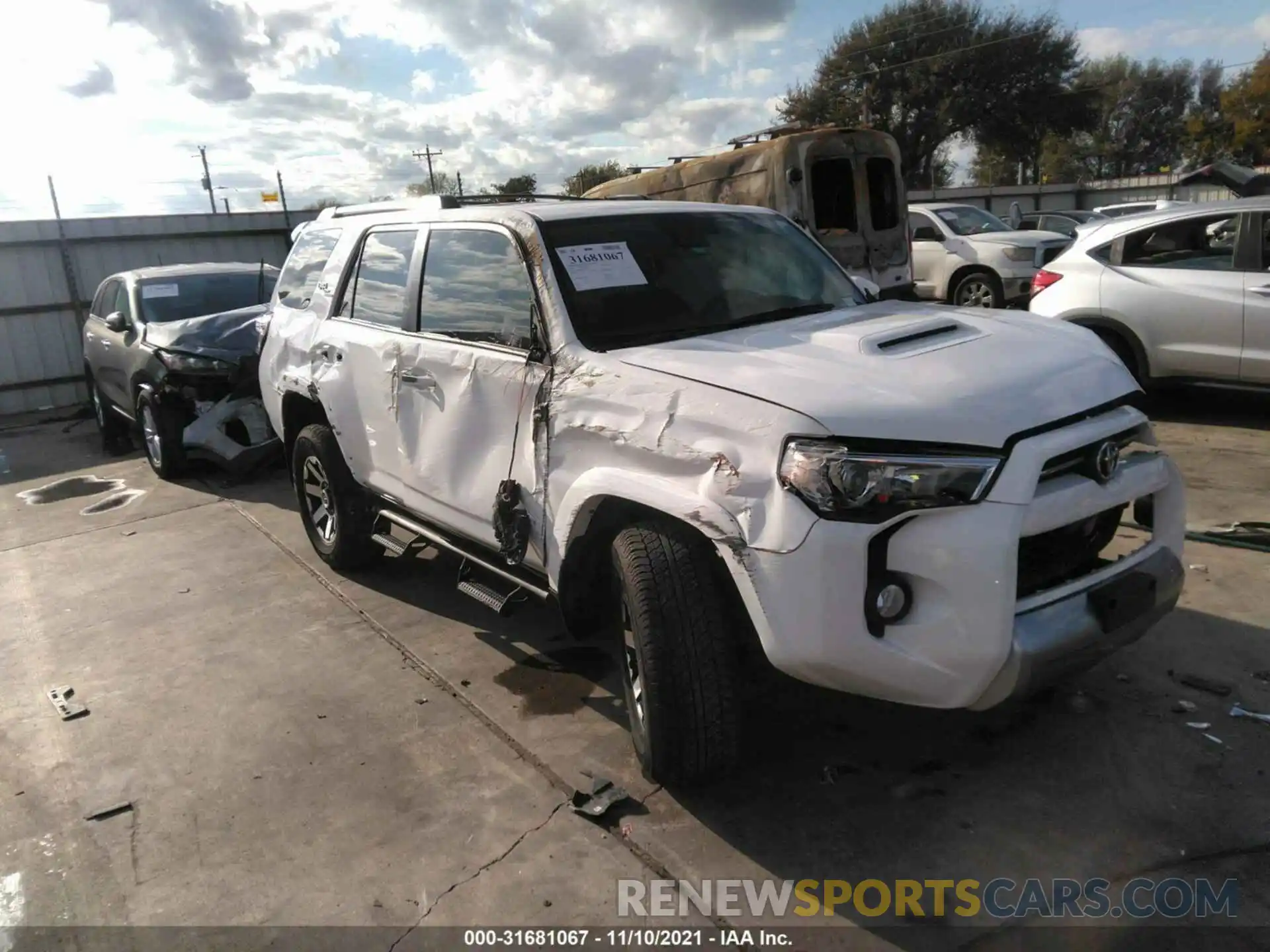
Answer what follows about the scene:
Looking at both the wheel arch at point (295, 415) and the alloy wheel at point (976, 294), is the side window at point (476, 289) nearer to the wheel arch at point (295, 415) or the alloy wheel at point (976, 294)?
the wheel arch at point (295, 415)

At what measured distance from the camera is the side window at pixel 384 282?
4199 mm

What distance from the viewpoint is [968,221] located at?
13031 millimetres

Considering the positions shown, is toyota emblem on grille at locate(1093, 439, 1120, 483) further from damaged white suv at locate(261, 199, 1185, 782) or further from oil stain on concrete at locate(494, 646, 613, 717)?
oil stain on concrete at locate(494, 646, 613, 717)

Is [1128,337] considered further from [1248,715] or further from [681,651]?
[681,651]

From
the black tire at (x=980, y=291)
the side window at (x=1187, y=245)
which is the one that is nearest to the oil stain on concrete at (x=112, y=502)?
the side window at (x=1187, y=245)

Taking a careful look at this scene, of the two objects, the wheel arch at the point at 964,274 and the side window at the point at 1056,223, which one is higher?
the side window at the point at 1056,223

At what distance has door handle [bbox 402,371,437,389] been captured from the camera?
387cm

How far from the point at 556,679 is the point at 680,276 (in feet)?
5.61

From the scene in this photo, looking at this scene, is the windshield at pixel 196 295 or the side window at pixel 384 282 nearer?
the side window at pixel 384 282

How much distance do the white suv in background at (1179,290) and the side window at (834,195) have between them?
3176 millimetres

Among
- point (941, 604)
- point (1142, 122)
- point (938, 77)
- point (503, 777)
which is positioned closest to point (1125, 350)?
point (941, 604)

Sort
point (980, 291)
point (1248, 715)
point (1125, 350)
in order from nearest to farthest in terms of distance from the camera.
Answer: point (1248, 715) → point (1125, 350) → point (980, 291)

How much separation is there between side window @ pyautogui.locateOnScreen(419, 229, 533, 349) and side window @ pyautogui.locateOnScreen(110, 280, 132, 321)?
5.70 metres

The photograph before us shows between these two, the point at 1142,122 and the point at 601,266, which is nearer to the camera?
the point at 601,266
